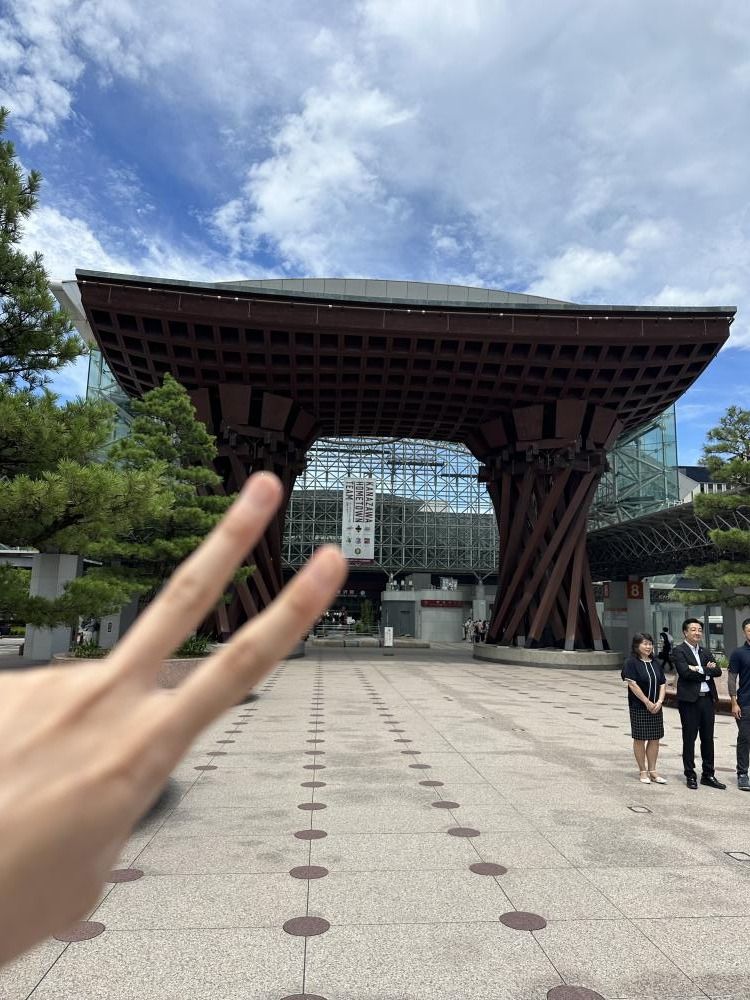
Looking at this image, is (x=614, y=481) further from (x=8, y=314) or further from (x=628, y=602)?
(x=8, y=314)

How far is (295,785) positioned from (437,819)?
72.0 inches

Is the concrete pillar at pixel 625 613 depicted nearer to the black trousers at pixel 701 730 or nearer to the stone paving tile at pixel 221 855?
the black trousers at pixel 701 730

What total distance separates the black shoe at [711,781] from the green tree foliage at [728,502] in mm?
10522

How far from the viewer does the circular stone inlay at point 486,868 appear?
4.71 metres

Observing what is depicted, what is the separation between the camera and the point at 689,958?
3590 millimetres

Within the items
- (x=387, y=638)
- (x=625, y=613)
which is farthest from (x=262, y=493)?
(x=625, y=613)

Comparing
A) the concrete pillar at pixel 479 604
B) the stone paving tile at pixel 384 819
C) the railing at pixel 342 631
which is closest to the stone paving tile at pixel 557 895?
the stone paving tile at pixel 384 819

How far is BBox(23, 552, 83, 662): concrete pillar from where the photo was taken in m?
20.9

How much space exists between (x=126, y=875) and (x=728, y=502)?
16740 mm

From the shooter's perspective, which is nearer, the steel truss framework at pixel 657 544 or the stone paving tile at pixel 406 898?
the stone paving tile at pixel 406 898

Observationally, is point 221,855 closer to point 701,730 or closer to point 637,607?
point 701,730

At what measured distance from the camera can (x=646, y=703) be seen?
7164 mm

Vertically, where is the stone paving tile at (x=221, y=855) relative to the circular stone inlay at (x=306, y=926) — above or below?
below

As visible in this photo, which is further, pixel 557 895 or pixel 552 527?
pixel 552 527
